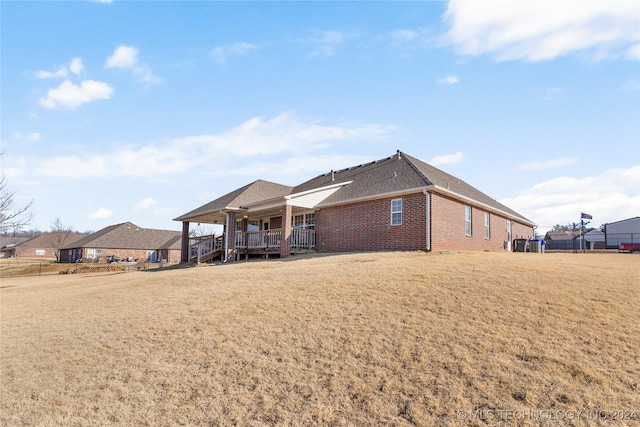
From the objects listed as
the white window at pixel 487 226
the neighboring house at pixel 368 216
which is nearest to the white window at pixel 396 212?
the neighboring house at pixel 368 216

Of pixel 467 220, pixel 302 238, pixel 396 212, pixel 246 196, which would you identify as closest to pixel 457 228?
pixel 467 220

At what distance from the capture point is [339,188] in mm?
22484

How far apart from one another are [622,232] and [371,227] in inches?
1855

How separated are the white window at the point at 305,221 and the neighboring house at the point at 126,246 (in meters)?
37.0

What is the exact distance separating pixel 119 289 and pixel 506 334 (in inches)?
475

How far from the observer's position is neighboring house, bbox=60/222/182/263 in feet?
177

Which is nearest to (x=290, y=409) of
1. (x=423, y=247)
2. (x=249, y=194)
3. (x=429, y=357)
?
(x=429, y=357)

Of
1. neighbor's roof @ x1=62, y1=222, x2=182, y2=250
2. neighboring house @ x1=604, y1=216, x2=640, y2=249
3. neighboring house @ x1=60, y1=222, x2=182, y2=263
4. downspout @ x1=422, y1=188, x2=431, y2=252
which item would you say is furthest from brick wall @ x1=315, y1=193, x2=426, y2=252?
neighboring house @ x1=604, y1=216, x2=640, y2=249

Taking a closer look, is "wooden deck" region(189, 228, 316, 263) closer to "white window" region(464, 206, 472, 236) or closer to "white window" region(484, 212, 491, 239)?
"white window" region(464, 206, 472, 236)

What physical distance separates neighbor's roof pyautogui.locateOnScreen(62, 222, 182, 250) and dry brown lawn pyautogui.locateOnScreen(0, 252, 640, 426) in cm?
4985

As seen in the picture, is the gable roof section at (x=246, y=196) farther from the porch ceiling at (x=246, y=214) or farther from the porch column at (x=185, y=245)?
the porch column at (x=185, y=245)

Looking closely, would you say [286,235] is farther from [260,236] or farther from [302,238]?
[260,236]

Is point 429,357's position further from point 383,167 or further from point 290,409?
point 383,167

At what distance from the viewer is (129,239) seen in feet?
190
